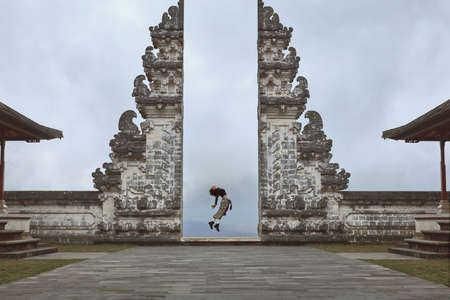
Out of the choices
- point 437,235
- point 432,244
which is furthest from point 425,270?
point 437,235

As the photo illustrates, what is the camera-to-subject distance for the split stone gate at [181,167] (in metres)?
14.6

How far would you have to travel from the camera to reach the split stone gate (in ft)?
48.0

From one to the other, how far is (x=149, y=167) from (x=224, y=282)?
30.9ft

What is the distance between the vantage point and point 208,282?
19.4ft

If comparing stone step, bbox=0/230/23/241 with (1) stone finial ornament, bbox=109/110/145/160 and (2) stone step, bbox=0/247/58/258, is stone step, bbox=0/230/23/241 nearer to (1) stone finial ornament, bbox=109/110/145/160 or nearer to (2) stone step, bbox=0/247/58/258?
(2) stone step, bbox=0/247/58/258

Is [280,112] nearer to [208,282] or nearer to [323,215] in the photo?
[323,215]

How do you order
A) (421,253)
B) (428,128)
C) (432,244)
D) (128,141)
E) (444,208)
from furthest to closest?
(128,141), (444,208), (428,128), (432,244), (421,253)

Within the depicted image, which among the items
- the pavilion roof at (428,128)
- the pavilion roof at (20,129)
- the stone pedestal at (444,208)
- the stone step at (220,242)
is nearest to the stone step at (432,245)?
the stone pedestal at (444,208)

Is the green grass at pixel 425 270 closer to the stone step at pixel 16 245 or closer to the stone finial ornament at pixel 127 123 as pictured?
the stone step at pixel 16 245

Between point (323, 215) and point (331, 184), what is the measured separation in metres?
1.06

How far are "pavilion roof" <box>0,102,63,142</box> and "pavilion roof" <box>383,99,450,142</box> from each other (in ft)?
33.3

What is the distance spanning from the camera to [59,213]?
1462 centimetres

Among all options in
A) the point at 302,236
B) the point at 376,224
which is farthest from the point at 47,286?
the point at 376,224

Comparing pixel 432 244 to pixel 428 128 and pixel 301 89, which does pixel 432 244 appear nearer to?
pixel 428 128
